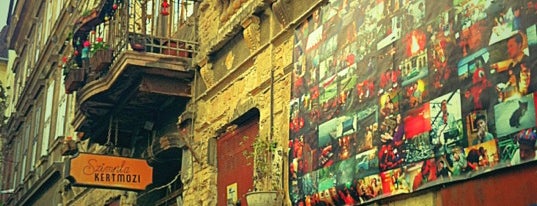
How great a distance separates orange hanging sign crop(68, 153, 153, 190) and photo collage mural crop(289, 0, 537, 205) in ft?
17.4

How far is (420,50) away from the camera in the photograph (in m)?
7.41

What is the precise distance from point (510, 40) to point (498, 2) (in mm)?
382

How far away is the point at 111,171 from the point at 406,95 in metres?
8.01

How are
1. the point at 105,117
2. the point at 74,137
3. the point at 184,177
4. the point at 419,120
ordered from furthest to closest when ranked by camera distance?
the point at 74,137 < the point at 105,117 < the point at 184,177 < the point at 419,120

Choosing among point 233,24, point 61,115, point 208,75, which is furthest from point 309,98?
point 61,115

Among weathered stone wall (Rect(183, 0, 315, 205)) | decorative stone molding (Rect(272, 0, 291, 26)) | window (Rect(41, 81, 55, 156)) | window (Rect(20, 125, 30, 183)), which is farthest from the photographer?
window (Rect(20, 125, 30, 183))

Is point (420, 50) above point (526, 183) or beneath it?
above

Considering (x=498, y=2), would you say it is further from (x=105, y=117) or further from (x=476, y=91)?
(x=105, y=117)

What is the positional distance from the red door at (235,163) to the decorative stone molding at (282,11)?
1523 millimetres

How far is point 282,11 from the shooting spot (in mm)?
10633

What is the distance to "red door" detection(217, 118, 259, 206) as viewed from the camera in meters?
11.3

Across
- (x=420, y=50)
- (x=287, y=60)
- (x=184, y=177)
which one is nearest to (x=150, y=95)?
(x=184, y=177)

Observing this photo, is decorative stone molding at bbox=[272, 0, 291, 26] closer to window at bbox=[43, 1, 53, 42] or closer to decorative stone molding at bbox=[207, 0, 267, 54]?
decorative stone molding at bbox=[207, 0, 267, 54]

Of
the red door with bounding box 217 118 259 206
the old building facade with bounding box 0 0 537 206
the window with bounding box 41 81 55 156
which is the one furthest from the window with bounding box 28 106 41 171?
the red door with bounding box 217 118 259 206
